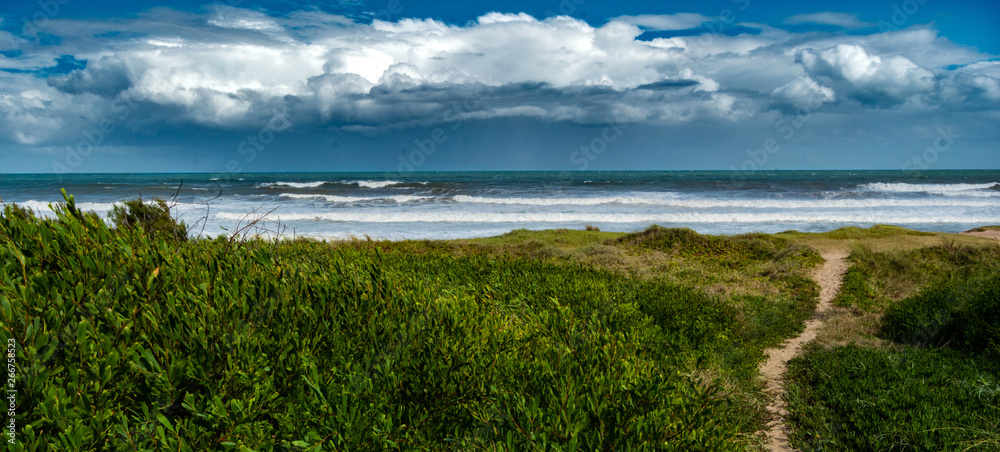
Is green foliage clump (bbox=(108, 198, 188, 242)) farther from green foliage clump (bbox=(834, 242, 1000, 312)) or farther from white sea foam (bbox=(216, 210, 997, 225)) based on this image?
white sea foam (bbox=(216, 210, 997, 225))

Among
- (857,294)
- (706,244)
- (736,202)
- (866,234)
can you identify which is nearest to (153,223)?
(857,294)

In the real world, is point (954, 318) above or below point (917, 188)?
below

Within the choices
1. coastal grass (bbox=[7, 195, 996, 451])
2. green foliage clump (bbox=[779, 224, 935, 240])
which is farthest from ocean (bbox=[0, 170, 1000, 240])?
coastal grass (bbox=[7, 195, 996, 451])

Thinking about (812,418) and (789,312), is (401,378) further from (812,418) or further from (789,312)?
(789,312)

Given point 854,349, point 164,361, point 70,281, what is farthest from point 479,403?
point 854,349

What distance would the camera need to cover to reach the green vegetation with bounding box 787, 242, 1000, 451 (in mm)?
4086

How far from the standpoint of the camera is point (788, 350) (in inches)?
284

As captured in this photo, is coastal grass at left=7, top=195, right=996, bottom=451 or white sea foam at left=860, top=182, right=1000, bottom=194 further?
white sea foam at left=860, top=182, right=1000, bottom=194

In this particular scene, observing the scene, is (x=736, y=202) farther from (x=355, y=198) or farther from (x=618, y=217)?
(x=355, y=198)

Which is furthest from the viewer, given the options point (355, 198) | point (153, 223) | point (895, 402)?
point (355, 198)

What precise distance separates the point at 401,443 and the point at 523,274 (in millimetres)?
5093

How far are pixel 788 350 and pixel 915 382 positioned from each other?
2295mm

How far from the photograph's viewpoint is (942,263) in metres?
11.5

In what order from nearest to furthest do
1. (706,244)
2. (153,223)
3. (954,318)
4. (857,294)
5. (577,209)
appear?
(153,223)
(954,318)
(857,294)
(706,244)
(577,209)
